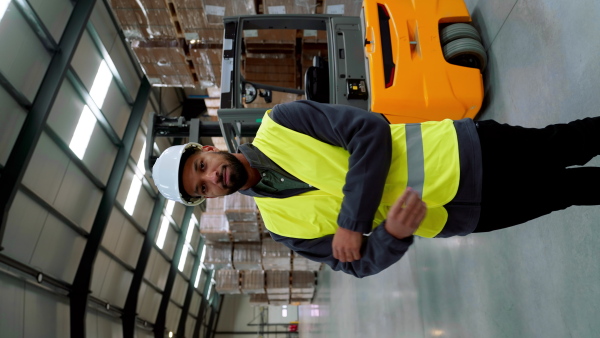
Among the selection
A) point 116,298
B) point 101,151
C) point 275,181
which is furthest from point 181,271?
point 275,181

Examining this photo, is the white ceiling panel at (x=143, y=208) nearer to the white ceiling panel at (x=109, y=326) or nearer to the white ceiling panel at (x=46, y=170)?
the white ceiling panel at (x=109, y=326)

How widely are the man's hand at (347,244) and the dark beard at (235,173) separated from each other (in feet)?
1.78

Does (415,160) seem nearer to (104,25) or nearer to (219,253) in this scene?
(104,25)

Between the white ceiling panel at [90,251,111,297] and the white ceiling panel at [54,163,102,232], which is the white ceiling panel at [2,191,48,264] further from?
the white ceiling panel at [90,251,111,297]

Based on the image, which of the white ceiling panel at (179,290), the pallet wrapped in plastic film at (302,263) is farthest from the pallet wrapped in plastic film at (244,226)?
the white ceiling panel at (179,290)

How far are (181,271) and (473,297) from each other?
13.9 meters

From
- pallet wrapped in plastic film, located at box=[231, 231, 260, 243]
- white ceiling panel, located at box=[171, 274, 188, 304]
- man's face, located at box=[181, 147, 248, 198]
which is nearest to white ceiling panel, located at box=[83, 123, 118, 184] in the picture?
pallet wrapped in plastic film, located at box=[231, 231, 260, 243]

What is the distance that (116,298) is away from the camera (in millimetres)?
11344

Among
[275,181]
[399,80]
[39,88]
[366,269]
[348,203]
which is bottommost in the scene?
[366,269]

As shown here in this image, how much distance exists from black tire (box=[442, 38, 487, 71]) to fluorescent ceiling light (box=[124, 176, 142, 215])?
9146 mm

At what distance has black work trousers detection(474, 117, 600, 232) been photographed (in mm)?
1806

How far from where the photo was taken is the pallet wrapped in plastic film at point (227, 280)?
1318cm

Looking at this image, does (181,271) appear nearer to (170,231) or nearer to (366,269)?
(170,231)

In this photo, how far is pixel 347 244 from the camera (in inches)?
70.3
